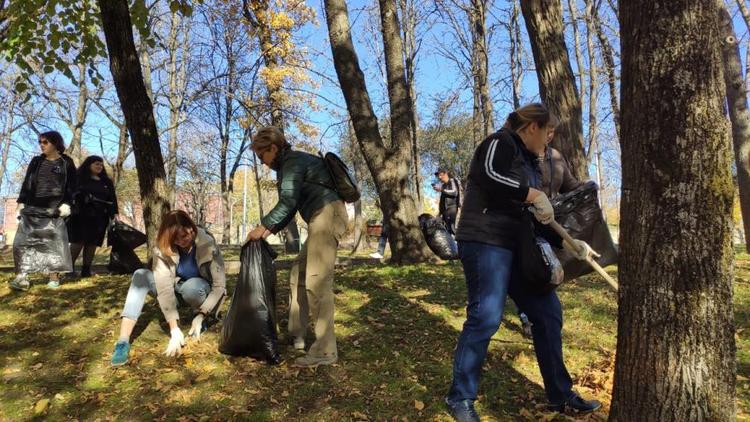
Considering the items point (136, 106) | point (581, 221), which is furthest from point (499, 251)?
point (136, 106)

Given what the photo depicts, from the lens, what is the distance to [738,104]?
9180mm

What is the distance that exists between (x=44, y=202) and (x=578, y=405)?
5523 millimetres

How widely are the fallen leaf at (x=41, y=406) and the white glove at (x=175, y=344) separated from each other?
2.73 ft

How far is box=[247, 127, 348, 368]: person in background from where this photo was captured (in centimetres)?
366

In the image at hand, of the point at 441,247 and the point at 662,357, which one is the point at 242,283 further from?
the point at 441,247

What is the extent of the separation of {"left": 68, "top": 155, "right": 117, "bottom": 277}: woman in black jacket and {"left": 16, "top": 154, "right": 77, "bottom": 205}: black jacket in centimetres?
23

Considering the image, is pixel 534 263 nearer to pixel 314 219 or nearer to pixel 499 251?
pixel 499 251

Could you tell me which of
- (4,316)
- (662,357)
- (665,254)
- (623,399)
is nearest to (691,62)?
(665,254)

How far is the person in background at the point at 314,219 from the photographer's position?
3.66 meters

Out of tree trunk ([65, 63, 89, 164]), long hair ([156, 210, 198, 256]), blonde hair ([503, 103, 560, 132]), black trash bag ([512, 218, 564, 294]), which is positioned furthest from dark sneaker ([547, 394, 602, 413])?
tree trunk ([65, 63, 89, 164])

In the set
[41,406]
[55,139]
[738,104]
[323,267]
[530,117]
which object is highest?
[738,104]

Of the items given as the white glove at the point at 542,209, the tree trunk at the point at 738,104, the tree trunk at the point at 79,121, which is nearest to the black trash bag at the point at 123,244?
the white glove at the point at 542,209

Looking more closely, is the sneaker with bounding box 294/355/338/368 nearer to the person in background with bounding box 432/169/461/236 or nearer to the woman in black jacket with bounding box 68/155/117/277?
the woman in black jacket with bounding box 68/155/117/277

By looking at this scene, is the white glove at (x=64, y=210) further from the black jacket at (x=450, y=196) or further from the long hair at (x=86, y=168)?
the black jacket at (x=450, y=196)
